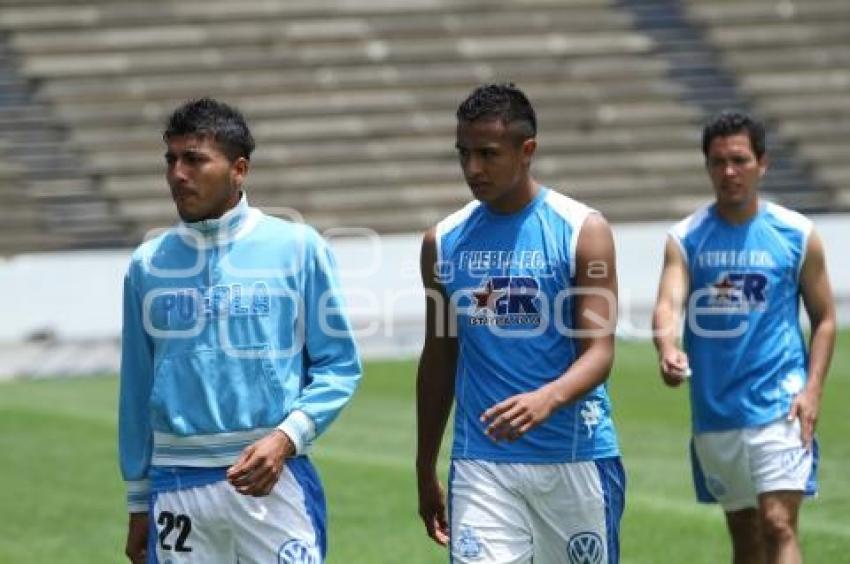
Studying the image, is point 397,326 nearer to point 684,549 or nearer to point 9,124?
point 9,124

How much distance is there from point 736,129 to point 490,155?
235 centimetres

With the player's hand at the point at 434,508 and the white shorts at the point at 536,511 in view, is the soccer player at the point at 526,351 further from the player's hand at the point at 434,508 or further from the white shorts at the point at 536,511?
the player's hand at the point at 434,508

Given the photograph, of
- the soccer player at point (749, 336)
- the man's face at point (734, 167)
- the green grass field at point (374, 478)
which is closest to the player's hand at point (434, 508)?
the soccer player at point (749, 336)

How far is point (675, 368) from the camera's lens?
7.94 m

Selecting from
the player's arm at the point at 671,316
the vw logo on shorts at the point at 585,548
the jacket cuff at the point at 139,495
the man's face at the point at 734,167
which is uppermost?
the man's face at the point at 734,167

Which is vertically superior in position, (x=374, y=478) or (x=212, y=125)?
(x=212, y=125)

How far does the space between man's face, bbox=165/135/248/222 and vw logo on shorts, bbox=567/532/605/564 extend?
1573 millimetres

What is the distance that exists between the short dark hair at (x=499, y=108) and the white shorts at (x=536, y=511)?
107cm

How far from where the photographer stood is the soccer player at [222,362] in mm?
6074

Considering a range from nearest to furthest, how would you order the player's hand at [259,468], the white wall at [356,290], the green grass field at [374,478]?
the player's hand at [259,468] < the green grass field at [374,478] < the white wall at [356,290]

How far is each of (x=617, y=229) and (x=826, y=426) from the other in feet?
32.1

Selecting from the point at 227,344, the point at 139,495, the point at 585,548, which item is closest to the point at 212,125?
the point at 227,344

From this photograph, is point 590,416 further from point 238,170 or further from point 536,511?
point 238,170

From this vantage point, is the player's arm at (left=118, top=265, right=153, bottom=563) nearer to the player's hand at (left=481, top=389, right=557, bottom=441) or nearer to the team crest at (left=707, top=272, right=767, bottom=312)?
the player's hand at (left=481, top=389, right=557, bottom=441)
